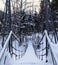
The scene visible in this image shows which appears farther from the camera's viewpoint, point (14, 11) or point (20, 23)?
point (20, 23)

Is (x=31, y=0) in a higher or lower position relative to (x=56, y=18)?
higher

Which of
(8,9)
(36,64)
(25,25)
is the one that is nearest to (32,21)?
(25,25)

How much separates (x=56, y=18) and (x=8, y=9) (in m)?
7.36

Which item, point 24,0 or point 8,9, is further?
point 24,0

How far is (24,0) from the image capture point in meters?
11.2

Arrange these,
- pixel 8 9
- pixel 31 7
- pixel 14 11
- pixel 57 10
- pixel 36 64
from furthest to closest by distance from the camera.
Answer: pixel 57 10 < pixel 31 7 < pixel 14 11 < pixel 8 9 < pixel 36 64

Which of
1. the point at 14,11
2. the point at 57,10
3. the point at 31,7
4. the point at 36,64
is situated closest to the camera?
the point at 36,64

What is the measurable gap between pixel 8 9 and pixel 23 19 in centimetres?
628

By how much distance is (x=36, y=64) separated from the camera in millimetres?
3738

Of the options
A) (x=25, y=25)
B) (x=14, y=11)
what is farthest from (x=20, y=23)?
(x=14, y=11)

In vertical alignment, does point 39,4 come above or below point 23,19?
above

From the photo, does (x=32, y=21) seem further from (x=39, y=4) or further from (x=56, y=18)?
(x=56, y=18)


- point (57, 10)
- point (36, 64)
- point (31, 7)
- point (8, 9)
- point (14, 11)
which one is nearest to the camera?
point (36, 64)

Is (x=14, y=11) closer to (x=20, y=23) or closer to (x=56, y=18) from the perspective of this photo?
(x=20, y=23)
